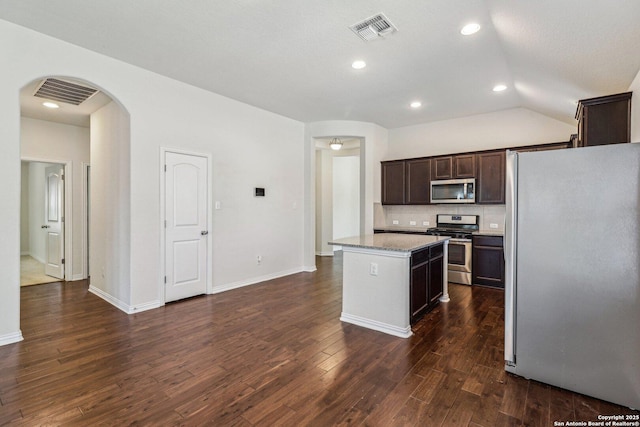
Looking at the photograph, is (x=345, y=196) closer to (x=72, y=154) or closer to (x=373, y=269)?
(x=373, y=269)

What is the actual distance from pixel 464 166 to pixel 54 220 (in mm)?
7717

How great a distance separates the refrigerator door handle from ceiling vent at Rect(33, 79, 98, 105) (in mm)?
4810

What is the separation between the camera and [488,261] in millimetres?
4969

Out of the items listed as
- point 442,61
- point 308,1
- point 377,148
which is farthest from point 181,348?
point 377,148

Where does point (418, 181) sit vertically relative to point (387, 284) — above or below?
above

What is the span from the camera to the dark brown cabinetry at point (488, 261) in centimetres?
489

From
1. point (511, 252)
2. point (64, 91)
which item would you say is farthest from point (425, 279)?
point (64, 91)

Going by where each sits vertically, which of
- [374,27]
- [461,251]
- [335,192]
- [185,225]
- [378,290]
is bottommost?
[378,290]

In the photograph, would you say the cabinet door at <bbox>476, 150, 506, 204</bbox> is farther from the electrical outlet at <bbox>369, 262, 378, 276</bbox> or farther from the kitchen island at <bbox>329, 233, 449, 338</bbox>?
the electrical outlet at <bbox>369, 262, 378, 276</bbox>

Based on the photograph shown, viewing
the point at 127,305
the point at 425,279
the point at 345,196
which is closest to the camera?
the point at 425,279

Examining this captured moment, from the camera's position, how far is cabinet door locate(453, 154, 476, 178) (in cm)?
539

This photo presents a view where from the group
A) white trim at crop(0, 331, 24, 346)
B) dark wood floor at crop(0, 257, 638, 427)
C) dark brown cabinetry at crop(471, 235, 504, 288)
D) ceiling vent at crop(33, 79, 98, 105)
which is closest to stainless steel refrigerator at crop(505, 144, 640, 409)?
dark wood floor at crop(0, 257, 638, 427)

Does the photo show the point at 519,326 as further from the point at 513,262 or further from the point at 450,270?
the point at 450,270

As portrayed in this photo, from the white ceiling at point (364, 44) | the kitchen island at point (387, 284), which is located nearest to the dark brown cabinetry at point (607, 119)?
the white ceiling at point (364, 44)
